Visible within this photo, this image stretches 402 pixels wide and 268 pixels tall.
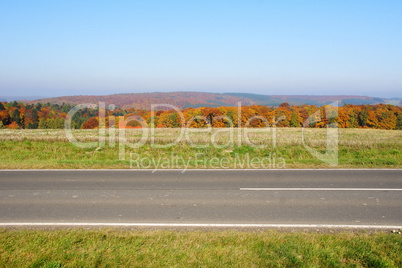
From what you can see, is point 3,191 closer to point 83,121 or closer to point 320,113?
point 83,121

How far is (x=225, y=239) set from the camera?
5516 millimetres

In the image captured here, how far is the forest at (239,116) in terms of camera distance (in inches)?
2232

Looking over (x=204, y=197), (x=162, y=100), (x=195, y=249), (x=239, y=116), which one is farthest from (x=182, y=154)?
(x=162, y=100)

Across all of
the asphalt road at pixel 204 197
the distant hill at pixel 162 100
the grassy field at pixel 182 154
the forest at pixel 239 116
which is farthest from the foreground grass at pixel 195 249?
the forest at pixel 239 116

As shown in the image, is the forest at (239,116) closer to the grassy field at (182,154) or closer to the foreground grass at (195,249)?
→ the grassy field at (182,154)

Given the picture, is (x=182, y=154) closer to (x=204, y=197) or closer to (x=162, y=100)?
(x=204, y=197)

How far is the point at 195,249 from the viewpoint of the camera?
200 inches

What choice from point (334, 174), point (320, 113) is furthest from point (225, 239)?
point (320, 113)

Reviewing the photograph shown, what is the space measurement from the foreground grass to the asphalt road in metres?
1.00

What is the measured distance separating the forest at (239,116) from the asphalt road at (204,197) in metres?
43.3

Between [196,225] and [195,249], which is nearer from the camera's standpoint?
[195,249]

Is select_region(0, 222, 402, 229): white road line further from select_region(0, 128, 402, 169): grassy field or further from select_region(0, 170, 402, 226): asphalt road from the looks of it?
select_region(0, 128, 402, 169): grassy field

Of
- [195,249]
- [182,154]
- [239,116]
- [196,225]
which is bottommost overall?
[196,225]

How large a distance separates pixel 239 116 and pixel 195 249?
64.8 meters
